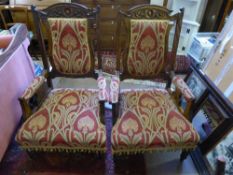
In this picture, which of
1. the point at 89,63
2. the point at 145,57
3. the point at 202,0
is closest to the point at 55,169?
the point at 89,63

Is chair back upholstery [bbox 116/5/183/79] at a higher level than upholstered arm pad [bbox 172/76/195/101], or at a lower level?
higher

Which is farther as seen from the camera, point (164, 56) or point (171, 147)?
point (164, 56)

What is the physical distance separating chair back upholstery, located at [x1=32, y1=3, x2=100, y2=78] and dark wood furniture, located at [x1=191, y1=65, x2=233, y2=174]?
903mm

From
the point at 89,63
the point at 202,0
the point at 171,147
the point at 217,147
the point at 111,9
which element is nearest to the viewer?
the point at 171,147

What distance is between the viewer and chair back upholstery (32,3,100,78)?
1255 mm

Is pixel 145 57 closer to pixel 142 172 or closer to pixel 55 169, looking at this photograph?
pixel 142 172

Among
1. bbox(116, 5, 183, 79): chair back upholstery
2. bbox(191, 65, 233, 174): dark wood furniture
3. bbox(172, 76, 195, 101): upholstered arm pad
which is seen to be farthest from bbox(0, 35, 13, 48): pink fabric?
bbox(191, 65, 233, 174): dark wood furniture

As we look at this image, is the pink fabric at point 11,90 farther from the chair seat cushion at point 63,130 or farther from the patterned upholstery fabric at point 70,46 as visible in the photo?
the patterned upholstery fabric at point 70,46

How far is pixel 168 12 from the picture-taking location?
49.4 inches

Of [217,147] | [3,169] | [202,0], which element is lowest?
[3,169]

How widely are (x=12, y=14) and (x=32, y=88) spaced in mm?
1730

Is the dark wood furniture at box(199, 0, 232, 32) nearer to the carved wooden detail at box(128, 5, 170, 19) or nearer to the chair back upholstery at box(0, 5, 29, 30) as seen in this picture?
the carved wooden detail at box(128, 5, 170, 19)

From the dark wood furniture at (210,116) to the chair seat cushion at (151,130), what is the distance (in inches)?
8.5

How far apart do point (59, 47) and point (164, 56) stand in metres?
0.78
